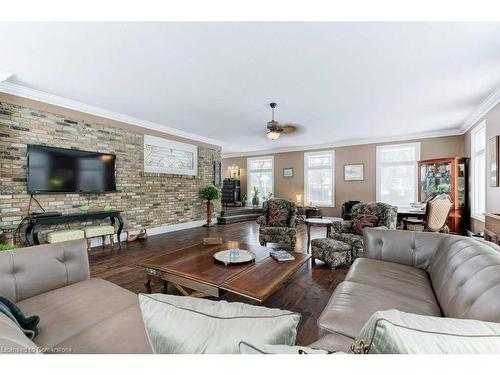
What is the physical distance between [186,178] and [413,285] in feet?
18.0

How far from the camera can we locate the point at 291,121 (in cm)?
506

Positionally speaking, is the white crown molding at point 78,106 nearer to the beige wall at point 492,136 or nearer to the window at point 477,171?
the beige wall at point 492,136

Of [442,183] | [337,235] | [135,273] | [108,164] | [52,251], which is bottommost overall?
[135,273]

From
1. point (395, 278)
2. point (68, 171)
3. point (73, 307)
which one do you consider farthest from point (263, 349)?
point (68, 171)

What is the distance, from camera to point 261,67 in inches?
109

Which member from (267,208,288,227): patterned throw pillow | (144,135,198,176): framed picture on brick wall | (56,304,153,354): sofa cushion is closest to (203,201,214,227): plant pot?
(144,135,198,176): framed picture on brick wall

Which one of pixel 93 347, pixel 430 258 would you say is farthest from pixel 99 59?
pixel 430 258

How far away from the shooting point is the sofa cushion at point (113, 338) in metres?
0.96

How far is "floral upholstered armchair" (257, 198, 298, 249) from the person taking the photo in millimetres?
3980

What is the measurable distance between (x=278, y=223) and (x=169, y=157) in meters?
3.29

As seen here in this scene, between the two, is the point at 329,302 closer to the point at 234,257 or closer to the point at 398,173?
the point at 234,257

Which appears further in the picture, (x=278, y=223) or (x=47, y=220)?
(x=278, y=223)

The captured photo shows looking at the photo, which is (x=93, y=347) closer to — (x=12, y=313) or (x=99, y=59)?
(x=12, y=313)

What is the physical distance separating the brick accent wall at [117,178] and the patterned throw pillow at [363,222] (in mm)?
4294
